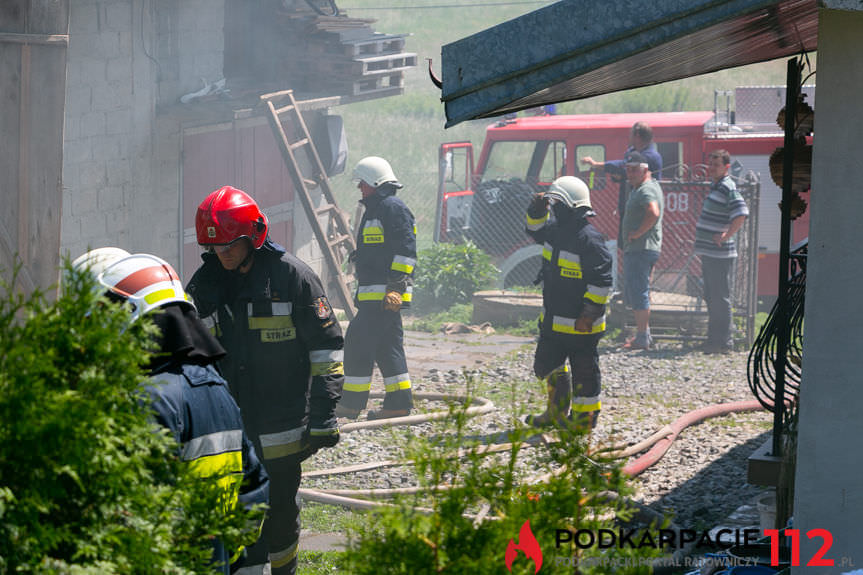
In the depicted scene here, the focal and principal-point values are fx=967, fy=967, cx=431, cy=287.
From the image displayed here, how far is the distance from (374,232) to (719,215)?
14.0 feet

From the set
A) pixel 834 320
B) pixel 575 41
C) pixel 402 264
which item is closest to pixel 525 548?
pixel 575 41

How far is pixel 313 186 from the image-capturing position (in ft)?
38.2

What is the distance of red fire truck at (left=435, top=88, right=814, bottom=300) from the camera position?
11773 millimetres

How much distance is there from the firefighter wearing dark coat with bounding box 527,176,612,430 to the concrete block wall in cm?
394

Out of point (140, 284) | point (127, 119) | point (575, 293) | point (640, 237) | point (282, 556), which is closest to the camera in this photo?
point (140, 284)

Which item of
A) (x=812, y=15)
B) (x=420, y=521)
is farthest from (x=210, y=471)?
(x=812, y=15)

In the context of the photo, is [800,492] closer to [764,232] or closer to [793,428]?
[793,428]

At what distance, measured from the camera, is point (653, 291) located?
12023 mm

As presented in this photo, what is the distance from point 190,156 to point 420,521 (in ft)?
28.1

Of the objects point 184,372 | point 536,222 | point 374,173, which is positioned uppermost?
point 374,173

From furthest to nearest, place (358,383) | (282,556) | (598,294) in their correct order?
1. (358,383)
2. (598,294)
3. (282,556)

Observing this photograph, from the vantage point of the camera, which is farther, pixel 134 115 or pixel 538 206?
pixel 134 115

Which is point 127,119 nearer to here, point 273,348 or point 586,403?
point 586,403

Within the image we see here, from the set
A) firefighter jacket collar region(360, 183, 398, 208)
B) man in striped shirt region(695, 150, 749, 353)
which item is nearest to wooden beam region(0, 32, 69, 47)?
firefighter jacket collar region(360, 183, 398, 208)
